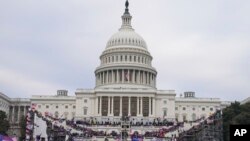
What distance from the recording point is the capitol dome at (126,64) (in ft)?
485

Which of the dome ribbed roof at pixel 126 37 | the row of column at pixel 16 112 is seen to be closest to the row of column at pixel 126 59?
the dome ribbed roof at pixel 126 37

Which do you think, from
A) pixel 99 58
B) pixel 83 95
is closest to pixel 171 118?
pixel 83 95

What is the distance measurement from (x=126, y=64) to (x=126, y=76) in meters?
4.51

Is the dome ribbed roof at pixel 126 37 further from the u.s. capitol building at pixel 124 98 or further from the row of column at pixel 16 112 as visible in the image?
the row of column at pixel 16 112

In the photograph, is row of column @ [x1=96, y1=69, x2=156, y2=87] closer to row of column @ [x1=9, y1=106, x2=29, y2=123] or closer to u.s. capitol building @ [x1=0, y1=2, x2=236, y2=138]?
u.s. capitol building @ [x1=0, y1=2, x2=236, y2=138]

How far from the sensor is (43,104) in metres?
150

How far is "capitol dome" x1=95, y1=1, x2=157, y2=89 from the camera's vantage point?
14775 cm

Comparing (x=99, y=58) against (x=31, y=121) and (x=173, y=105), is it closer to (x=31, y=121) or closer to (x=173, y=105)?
(x=173, y=105)

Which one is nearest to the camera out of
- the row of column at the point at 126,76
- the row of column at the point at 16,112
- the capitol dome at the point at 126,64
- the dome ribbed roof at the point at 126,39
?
the row of column at the point at 126,76

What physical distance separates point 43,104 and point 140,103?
39421 mm

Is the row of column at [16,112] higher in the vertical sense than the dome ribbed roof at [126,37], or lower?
lower

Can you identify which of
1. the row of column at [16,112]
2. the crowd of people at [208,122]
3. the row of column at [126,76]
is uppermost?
the row of column at [126,76]

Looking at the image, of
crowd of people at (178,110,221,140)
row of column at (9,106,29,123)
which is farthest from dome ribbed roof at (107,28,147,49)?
crowd of people at (178,110,221,140)

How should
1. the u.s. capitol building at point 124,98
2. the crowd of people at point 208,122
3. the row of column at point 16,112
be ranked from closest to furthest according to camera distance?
the crowd of people at point 208,122
the u.s. capitol building at point 124,98
the row of column at point 16,112
